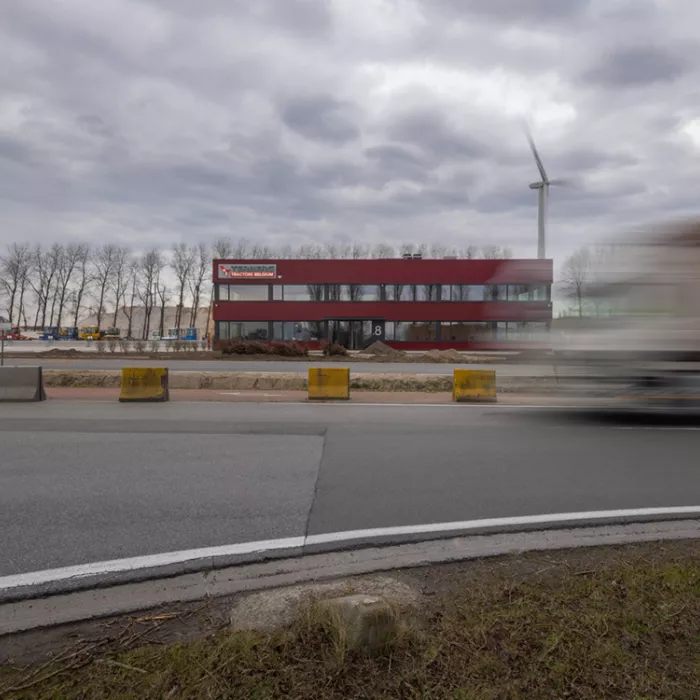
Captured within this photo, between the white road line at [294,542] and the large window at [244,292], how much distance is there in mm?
45589

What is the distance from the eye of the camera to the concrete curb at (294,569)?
2.97 meters

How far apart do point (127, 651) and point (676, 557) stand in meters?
3.27

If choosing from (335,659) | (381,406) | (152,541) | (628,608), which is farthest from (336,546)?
(381,406)

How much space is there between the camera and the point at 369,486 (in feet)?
18.0

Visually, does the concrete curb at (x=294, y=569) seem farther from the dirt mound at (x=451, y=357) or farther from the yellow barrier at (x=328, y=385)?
the dirt mound at (x=451, y=357)

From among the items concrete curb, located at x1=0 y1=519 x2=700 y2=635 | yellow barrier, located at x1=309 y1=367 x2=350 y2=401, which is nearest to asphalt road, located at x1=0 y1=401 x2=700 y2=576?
concrete curb, located at x1=0 y1=519 x2=700 y2=635

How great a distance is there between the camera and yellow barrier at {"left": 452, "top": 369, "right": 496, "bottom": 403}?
529 inches

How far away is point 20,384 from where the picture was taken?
1254cm

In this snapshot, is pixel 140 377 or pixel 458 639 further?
pixel 140 377

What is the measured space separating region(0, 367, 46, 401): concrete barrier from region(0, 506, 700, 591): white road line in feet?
34.3

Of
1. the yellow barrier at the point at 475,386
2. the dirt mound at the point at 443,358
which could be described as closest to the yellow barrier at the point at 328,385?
the yellow barrier at the point at 475,386

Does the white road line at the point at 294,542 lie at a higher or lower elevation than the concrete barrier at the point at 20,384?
lower

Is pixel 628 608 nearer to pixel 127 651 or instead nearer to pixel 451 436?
pixel 127 651

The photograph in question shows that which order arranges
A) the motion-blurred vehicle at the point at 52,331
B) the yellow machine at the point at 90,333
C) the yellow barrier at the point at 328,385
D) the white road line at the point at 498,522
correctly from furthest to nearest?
the motion-blurred vehicle at the point at 52,331 → the yellow machine at the point at 90,333 → the yellow barrier at the point at 328,385 → the white road line at the point at 498,522
